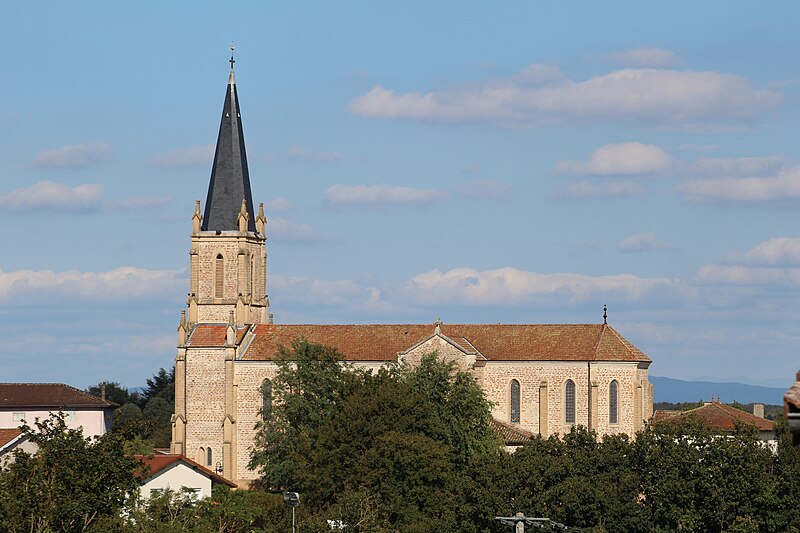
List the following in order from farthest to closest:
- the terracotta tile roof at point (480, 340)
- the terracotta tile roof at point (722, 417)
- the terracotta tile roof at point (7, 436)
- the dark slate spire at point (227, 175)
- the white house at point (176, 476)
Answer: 1. the dark slate spire at point (227, 175)
2. the terracotta tile roof at point (722, 417)
3. the terracotta tile roof at point (480, 340)
4. the terracotta tile roof at point (7, 436)
5. the white house at point (176, 476)

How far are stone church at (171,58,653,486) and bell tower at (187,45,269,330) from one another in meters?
0.06

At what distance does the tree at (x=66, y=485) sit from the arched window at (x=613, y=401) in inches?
1835

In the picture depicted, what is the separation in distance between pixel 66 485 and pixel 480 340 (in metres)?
49.4

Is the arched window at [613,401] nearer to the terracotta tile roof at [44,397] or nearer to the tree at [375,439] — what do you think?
the tree at [375,439]

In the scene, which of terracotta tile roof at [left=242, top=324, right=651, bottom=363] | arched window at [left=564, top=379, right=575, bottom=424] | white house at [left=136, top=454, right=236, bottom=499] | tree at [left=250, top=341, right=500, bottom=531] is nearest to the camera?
white house at [left=136, top=454, right=236, bottom=499]

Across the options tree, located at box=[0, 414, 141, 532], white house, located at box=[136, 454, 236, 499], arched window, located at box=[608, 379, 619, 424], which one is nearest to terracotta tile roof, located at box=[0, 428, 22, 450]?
white house, located at box=[136, 454, 236, 499]

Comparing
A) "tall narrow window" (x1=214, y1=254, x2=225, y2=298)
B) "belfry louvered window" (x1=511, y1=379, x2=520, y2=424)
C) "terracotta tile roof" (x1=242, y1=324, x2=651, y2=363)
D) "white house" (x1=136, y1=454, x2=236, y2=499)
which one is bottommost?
"white house" (x1=136, y1=454, x2=236, y2=499)

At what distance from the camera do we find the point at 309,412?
77.6m

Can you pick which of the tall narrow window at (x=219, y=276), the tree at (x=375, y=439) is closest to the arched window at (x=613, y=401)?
the tree at (x=375, y=439)

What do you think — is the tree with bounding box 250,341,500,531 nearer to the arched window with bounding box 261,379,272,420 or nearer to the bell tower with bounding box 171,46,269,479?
the arched window with bounding box 261,379,272,420

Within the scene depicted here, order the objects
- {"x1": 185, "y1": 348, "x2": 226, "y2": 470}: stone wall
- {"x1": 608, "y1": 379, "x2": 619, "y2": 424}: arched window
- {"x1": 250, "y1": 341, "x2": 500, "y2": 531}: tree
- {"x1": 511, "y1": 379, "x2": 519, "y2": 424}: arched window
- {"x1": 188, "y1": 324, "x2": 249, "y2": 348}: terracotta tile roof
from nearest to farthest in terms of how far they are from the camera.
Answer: {"x1": 250, "y1": 341, "x2": 500, "y2": 531}: tree
{"x1": 608, "y1": 379, "x2": 619, "y2": 424}: arched window
{"x1": 511, "y1": 379, "x2": 519, "y2": 424}: arched window
{"x1": 185, "y1": 348, "x2": 226, "y2": 470}: stone wall
{"x1": 188, "y1": 324, "x2": 249, "y2": 348}: terracotta tile roof

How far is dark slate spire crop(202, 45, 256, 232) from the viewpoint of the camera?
9112 cm

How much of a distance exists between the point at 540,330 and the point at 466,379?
1080 cm

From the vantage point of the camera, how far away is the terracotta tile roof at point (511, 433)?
80.1 m
